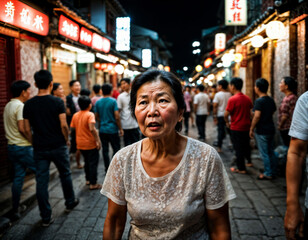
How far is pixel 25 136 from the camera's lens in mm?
4414

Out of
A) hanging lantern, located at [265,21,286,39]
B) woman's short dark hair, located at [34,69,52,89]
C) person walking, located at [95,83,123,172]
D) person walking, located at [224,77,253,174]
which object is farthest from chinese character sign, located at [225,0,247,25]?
woman's short dark hair, located at [34,69,52,89]

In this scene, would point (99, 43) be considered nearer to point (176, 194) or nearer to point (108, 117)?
point (108, 117)

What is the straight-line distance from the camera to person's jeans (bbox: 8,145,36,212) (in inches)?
171

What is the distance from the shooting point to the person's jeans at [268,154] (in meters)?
5.92

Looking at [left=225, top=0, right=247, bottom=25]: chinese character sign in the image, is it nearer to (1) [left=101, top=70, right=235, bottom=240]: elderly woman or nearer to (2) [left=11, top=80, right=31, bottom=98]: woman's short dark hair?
(2) [left=11, top=80, right=31, bottom=98]: woman's short dark hair

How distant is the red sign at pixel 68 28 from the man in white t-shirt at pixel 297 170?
8225 mm

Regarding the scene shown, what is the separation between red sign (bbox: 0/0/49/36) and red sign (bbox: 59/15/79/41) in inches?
48.1

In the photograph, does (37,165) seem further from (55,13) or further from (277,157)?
(55,13)

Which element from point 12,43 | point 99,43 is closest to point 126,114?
point 12,43

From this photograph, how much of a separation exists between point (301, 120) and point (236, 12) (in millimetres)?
10473

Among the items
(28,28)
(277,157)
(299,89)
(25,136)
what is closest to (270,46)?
(299,89)

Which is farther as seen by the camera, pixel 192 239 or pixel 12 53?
pixel 12 53

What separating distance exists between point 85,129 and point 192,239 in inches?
166

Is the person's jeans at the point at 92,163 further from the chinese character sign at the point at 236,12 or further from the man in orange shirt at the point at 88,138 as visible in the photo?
the chinese character sign at the point at 236,12
